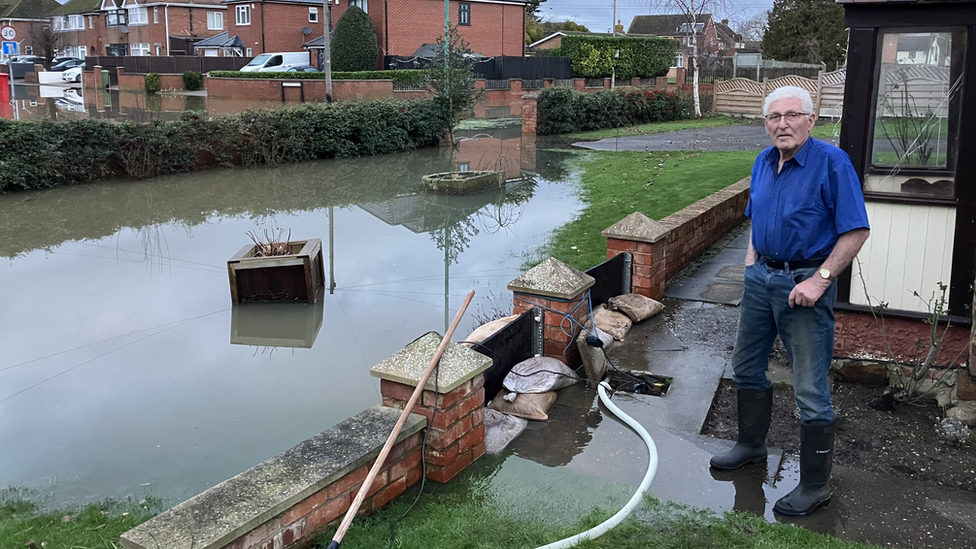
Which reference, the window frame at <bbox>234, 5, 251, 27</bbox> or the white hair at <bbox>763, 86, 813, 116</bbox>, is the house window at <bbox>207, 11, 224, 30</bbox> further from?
the white hair at <bbox>763, 86, 813, 116</bbox>

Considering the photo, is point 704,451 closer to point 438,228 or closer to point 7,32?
point 438,228

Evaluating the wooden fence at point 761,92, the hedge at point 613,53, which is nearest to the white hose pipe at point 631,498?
the wooden fence at point 761,92

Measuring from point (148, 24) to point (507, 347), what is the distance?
61166 millimetres

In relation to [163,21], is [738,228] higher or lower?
lower

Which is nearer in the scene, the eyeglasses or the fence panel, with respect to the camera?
the eyeglasses

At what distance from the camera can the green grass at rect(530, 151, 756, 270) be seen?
944cm

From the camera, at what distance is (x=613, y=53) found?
41.8 metres

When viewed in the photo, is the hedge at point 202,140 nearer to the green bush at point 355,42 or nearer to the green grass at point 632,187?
the green grass at point 632,187

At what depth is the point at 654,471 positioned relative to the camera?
13.1ft

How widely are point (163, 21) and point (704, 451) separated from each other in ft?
198

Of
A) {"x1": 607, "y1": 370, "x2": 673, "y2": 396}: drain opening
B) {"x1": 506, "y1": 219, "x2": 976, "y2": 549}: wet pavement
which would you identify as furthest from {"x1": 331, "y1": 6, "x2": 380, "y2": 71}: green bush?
{"x1": 607, "y1": 370, "x2": 673, "y2": 396}: drain opening

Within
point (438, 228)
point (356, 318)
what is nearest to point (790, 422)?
point (356, 318)

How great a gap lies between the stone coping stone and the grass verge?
286 mm

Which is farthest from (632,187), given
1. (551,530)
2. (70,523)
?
(70,523)
